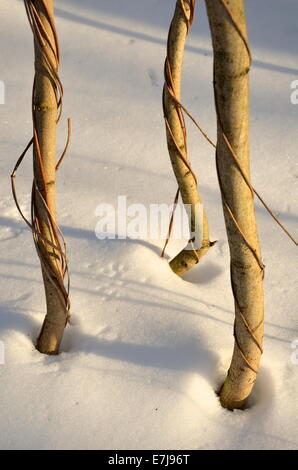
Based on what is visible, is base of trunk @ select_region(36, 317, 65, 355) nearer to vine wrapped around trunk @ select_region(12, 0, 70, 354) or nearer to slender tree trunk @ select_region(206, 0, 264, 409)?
vine wrapped around trunk @ select_region(12, 0, 70, 354)

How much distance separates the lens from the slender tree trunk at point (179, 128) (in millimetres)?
1093

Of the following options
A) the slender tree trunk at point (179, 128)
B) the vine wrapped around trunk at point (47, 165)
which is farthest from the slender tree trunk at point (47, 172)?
the slender tree trunk at point (179, 128)

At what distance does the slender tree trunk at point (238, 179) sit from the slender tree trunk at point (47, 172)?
0.89 feet

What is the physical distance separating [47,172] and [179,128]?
11.9 inches

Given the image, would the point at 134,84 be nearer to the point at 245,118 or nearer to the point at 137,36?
the point at 137,36

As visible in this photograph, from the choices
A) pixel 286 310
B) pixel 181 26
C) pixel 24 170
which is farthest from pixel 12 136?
pixel 286 310

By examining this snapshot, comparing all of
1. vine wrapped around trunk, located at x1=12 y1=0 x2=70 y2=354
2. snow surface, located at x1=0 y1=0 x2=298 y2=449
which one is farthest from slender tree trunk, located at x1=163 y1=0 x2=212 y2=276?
Result: vine wrapped around trunk, located at x1=12 y1=0 x2=70 y2=354

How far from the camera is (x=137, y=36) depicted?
216 cm

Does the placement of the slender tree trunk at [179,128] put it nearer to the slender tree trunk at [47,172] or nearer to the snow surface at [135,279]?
the snow surface at [135,279]

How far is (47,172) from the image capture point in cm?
101

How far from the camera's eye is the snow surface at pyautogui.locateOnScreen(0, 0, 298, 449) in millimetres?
1084

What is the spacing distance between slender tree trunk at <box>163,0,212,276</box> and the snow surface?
2.3 inches

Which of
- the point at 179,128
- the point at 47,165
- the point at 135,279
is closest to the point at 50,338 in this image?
the point at 135,279

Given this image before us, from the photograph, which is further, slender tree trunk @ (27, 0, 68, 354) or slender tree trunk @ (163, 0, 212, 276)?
slender tree trunk @ (163, 0, 212, 276)
